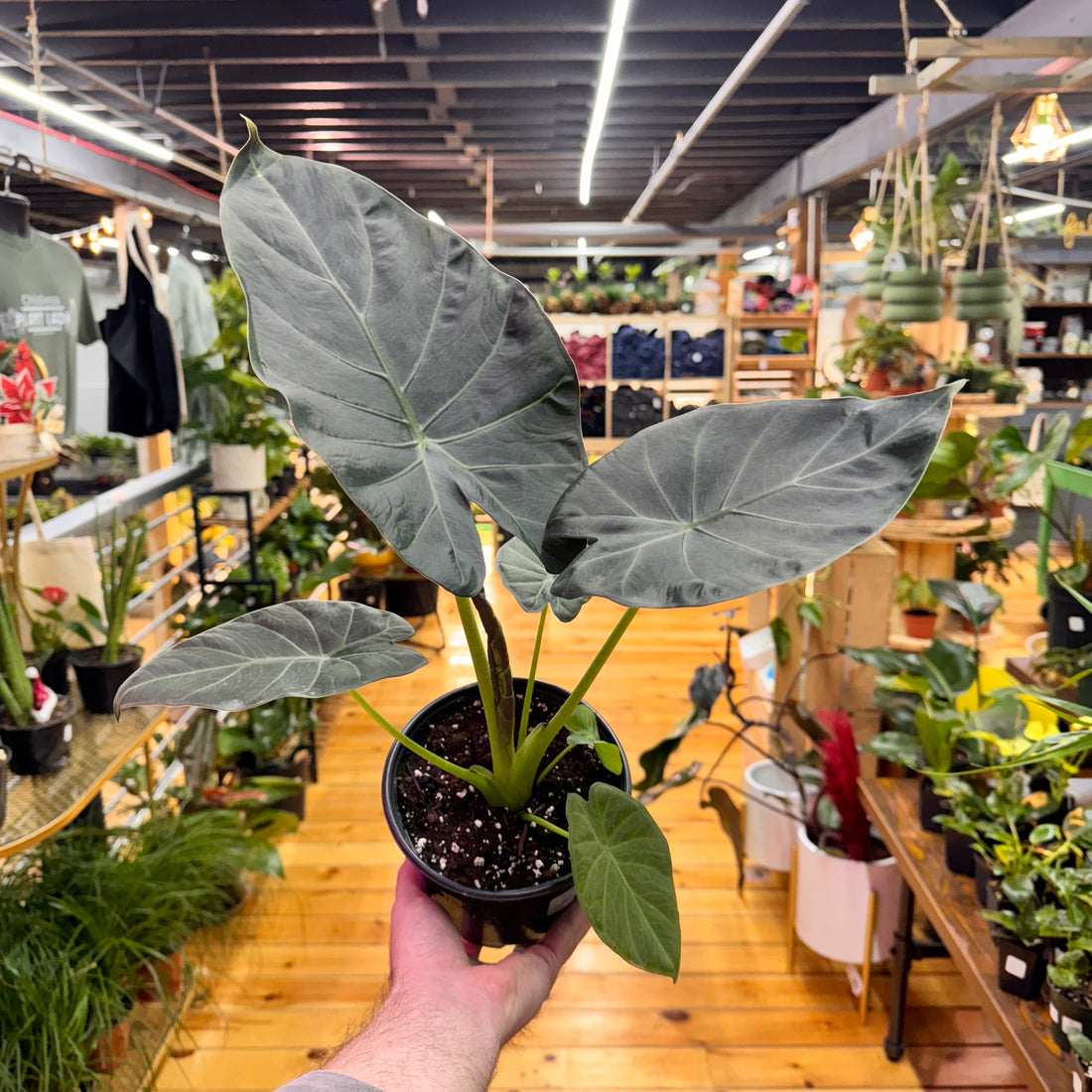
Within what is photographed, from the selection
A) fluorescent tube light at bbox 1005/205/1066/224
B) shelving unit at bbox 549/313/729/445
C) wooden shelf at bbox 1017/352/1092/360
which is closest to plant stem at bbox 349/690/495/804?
shelving unit at bbox 549/313/729/445

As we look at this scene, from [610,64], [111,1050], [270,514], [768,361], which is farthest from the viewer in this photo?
[768,361]

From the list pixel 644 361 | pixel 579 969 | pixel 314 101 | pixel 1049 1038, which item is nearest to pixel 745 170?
pixel 644 361

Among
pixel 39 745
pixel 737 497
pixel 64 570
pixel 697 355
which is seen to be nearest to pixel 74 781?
pixel 39 745

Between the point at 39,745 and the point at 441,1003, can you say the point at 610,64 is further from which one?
the point at 441,1003

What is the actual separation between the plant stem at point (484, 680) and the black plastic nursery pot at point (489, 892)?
0.29 feet

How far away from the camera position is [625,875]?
705mm

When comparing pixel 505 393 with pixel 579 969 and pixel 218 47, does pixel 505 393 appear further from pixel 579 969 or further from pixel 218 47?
pixel 218 47

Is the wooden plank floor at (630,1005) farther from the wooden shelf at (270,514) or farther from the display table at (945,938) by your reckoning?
the wooden shelf at (270,514)

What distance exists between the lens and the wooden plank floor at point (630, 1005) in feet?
7.08

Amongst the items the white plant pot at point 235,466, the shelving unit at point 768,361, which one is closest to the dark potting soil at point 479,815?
the white plant pot at point 235,466

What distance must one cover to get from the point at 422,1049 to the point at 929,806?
1560 mm

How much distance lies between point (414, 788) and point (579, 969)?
1816 mm

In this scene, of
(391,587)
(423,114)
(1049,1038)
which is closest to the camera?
(1049,1038)

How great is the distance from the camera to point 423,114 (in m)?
5.57
